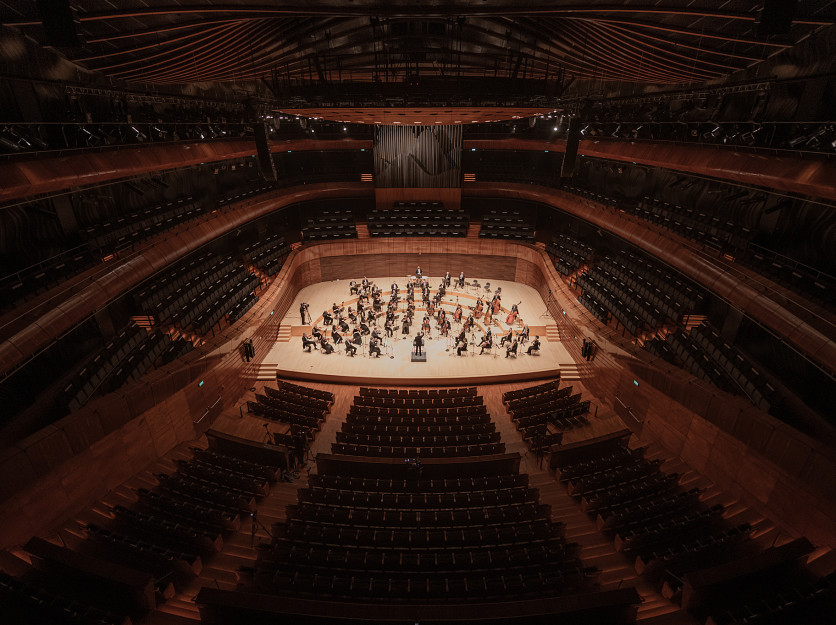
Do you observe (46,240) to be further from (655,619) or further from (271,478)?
(655,619)

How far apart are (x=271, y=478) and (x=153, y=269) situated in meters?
5.54

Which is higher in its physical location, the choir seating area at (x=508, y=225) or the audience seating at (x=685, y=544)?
the choir seating area at (x=508, y=225)

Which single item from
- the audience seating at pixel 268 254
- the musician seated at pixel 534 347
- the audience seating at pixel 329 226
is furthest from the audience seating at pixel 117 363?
the musician seated at pixel 534 347

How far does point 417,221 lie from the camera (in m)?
17.8

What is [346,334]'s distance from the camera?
12961 mm

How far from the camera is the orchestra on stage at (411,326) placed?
40.2 ft

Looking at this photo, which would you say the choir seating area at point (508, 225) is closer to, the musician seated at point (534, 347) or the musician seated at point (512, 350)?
the musician seated at point (534, 347)

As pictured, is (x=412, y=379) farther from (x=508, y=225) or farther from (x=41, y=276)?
(x=508, y=225)

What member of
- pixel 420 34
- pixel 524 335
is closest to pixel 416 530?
pixel 524 335

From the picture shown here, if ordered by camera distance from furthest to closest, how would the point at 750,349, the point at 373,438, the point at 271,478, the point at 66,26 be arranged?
the point at 750,349 < the point at 373,438 < the point at 271,478 < the point at 66,26

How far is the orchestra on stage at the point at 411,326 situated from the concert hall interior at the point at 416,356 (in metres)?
0.18

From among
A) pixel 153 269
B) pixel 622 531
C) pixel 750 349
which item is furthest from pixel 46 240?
pixel 750 349

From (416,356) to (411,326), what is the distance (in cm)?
186

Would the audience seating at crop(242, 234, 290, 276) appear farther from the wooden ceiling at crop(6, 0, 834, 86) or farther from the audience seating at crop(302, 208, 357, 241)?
the wooden ceiling at crop(6, 0, 834, 86)
